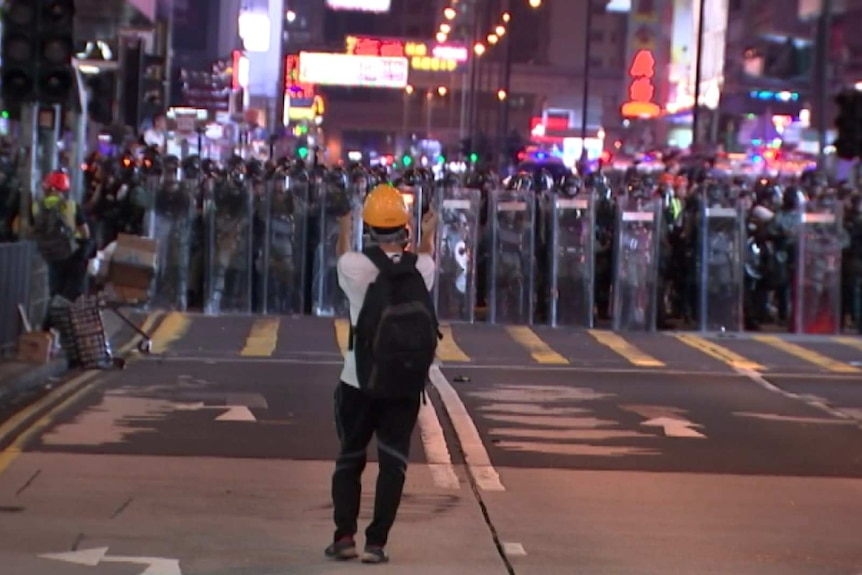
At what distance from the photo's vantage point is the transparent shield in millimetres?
20453

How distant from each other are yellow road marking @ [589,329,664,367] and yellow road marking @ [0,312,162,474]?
19.3 feet

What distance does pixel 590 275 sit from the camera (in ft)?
67.4

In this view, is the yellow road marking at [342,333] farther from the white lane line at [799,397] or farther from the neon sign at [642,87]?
the neon sign at [642,87]

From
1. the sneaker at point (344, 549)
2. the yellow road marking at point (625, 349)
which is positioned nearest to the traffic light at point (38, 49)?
the yellow road marking at point (625, 349)

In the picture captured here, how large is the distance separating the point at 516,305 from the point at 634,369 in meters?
4.24

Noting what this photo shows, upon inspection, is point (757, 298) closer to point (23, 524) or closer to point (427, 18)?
point (23, 524)

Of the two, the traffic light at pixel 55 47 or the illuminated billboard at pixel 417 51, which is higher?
the illuminated billboard at pixel 417 51

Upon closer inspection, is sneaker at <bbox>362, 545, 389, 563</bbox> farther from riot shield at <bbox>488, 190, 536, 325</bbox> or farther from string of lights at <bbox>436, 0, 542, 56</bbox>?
string of lights at <bbox>436, 0, 542, 56</bbox>

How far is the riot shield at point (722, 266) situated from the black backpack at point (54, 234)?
27.6 ft

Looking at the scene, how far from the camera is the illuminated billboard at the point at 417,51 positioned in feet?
236

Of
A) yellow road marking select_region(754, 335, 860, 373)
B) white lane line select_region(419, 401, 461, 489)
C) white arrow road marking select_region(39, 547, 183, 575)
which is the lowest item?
white arrow road marking select_region(39, 547, 183, 575)

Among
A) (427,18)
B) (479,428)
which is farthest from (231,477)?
(427,18)

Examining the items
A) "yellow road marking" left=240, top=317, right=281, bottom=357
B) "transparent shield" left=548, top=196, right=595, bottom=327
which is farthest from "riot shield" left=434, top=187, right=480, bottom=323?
"yellow road marking" left=240, top=317, right=281, bottom=357

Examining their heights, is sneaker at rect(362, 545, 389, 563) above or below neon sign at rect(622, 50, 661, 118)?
below
